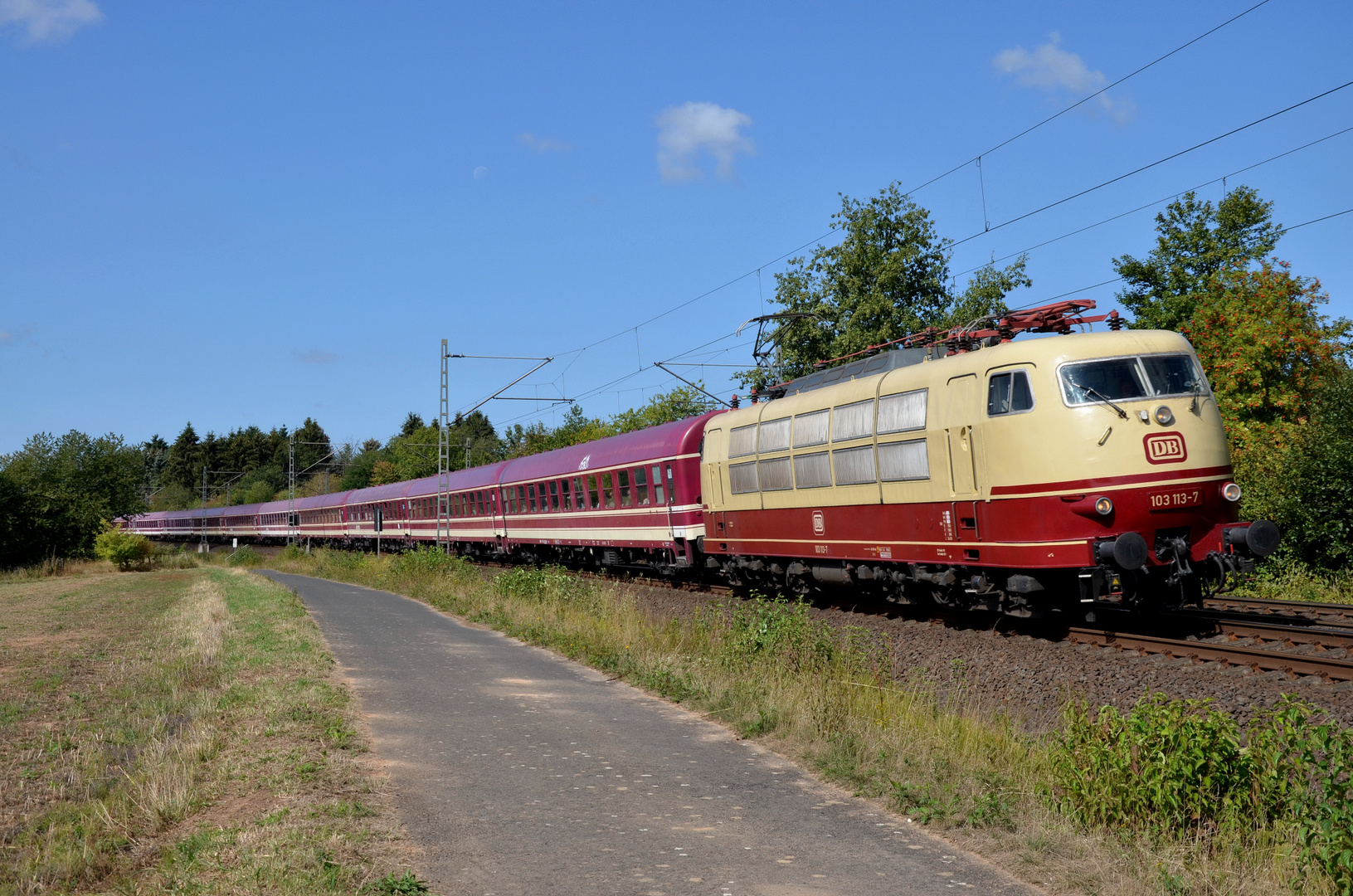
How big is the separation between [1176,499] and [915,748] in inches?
241

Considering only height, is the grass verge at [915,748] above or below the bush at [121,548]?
below

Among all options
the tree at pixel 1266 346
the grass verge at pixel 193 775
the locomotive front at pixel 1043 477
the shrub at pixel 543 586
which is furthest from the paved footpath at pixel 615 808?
the tree at pixel 1266 346

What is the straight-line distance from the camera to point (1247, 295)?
1426 inches

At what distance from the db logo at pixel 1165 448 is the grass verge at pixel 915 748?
3.94 meters

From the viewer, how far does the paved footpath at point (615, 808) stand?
569 cm

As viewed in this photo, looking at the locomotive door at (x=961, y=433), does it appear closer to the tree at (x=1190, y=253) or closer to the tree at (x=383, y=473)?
the tree at (x=1190, y=253)

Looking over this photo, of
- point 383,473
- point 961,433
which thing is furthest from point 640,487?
point 383,473

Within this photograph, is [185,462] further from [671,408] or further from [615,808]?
[615,808]

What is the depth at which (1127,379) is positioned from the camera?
13023 mm

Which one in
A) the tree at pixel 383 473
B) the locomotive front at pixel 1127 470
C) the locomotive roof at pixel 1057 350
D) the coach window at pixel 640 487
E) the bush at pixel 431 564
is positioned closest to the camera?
the locomotive front at pixel 1127 470

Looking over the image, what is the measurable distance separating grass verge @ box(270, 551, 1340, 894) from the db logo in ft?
12.9

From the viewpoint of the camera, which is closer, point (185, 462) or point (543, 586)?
point (543, 586)

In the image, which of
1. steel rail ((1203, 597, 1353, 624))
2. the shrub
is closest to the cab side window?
steel rail ((1203, 597, 1353, 624))

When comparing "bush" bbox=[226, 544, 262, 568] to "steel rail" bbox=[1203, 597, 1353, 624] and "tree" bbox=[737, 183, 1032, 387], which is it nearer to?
"tree" bbox=[737, 183, 1032, 387]
